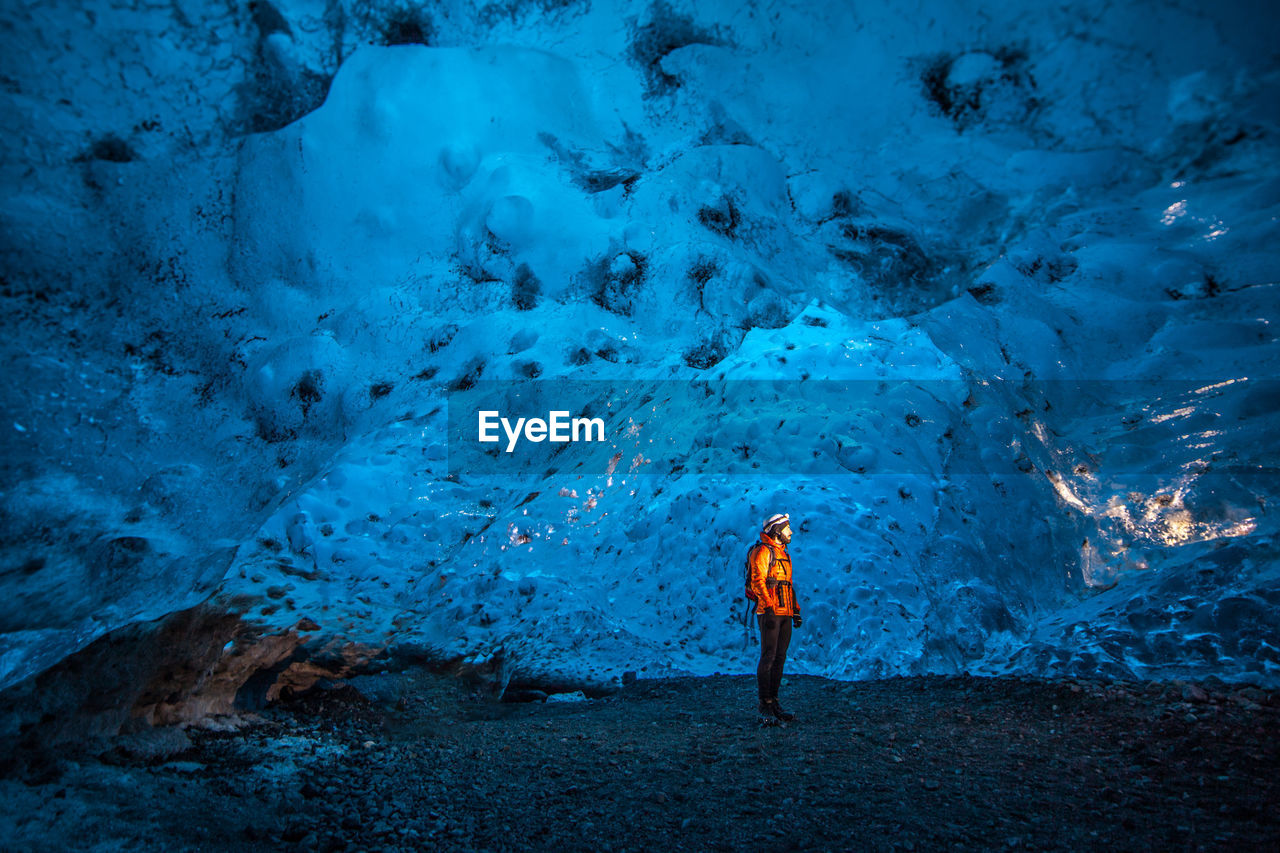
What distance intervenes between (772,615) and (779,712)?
0.58 metres

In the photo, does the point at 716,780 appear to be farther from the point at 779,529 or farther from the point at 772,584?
the point at 779,529

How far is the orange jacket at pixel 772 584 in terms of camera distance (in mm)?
3910

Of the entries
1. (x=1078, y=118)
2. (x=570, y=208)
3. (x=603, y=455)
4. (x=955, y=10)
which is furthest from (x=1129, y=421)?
(x=570, y=208)

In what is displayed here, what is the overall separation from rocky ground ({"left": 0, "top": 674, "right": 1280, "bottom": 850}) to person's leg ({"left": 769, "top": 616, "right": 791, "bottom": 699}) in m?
0.25

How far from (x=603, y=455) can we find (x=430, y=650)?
7.98ft

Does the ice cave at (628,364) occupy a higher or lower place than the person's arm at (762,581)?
higher

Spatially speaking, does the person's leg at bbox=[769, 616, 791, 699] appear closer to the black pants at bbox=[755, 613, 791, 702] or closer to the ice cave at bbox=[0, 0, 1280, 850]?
the black pants at bbox=[755, 613, 791, 702]

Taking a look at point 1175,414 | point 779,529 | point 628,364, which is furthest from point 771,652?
point 1175,414

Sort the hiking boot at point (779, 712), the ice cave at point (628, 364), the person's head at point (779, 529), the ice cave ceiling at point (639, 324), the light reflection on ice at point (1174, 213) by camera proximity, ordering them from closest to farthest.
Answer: the hiking boot at point (779, 712) < the person's head at point (779, 529) < the ice cave at point (628, 364) < the ice cave ceiling at point (639, 324) < the light reflection on ice at point (1174, 213)

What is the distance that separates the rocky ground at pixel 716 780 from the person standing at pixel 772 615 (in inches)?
9.2

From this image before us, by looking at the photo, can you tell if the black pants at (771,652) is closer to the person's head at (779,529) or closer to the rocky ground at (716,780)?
the rocky ground at (716,780)

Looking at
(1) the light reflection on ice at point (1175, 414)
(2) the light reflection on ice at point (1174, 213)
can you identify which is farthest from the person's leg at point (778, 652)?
(2) the light reflection on ice at point (1174, 213)

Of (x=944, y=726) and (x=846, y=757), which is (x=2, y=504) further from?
(x=944, y=726)

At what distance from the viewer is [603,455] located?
6.57 m
